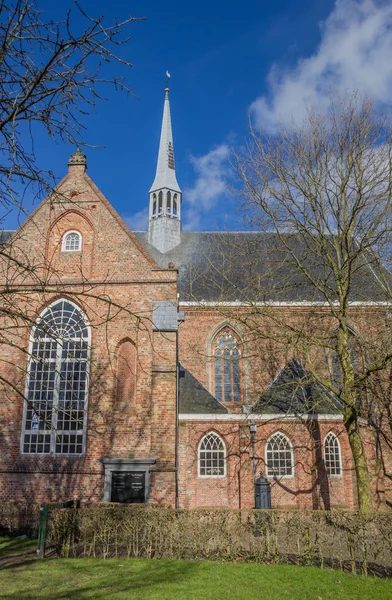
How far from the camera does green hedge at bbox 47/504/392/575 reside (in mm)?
9297

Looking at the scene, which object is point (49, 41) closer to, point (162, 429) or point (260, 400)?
point (162, 429)

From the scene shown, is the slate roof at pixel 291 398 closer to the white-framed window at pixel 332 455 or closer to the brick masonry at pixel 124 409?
the brick masonry at pixel 124 409

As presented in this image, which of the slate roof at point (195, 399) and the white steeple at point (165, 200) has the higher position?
the white steeple at point (165, 200)

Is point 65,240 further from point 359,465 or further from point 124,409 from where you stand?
point 359,465

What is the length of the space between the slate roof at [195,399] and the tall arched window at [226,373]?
1640 mm

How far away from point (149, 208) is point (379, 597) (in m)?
23.1

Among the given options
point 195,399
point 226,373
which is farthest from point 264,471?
point 226,373

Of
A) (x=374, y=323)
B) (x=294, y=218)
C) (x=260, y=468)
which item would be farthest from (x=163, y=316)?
(x=374, y=323)

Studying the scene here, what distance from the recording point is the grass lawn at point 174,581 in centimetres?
695

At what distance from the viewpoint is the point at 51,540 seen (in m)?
10.3

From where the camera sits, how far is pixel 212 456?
707 inches

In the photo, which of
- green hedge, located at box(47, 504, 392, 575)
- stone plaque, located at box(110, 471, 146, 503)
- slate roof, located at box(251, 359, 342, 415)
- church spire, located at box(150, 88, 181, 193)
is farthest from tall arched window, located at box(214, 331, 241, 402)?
green hedge, located at box(47, 504, 392, 575)

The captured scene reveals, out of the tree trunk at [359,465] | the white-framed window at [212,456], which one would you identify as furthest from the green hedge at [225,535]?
the white-framed window at [212,456]

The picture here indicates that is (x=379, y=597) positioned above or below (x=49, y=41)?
below
